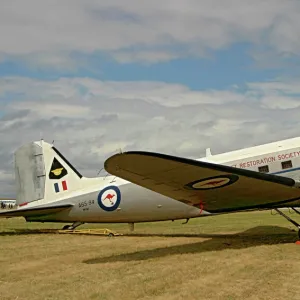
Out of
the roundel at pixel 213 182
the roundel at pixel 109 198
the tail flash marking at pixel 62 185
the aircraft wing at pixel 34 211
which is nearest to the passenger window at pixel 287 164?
the roundel at pixel 213 182

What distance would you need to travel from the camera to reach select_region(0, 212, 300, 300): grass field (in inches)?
253

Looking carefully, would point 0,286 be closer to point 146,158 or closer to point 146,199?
point 146,158

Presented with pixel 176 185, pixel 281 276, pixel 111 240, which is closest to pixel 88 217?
pixel 111 240

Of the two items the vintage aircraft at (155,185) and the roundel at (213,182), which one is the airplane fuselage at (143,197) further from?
Answer: the roundel at (213,182)

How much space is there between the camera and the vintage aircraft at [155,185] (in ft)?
30.8

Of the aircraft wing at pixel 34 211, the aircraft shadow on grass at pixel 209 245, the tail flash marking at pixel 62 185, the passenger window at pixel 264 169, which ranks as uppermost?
the tail flash marking at pixel 62 185

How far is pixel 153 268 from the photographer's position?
8.39 m

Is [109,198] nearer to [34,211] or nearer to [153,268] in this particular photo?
[34,211]

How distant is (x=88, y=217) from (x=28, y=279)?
24.5 feet

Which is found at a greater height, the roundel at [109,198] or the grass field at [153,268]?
the roundel at [109,198]

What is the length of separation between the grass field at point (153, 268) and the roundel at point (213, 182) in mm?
1732

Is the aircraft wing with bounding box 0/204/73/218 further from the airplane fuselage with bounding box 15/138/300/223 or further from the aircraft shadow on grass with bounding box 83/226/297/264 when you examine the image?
the aircraft shadow on grass with bounding box 83/226/297/264

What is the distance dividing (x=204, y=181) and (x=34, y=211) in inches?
342

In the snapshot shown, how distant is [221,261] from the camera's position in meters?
9.06
